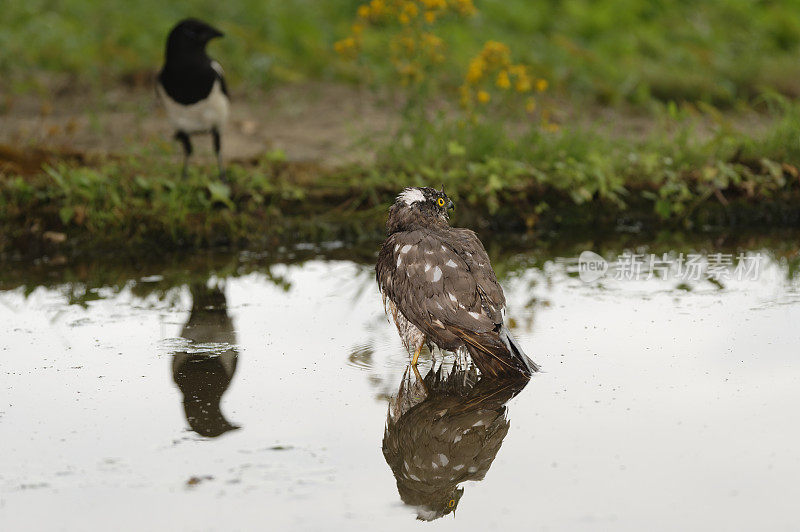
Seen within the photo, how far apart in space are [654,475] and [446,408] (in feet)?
3.26

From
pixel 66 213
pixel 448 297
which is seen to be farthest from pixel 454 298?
pixel 66 213

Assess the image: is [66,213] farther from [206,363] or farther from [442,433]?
[442,433]

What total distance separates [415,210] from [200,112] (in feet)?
11.2

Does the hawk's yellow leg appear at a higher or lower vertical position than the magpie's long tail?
lower

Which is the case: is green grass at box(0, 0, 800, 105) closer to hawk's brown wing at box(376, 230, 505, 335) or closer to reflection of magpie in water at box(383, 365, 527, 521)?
hawk's brown wing at box(376, 230, 505, 335)

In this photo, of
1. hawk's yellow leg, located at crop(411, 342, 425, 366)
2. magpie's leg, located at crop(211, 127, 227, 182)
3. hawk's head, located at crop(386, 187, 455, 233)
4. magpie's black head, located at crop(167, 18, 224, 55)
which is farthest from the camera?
magpie's black head, located at crop(167, 18, 224, 55)

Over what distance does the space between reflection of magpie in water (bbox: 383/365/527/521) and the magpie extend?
369cm

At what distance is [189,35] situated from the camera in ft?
25.3

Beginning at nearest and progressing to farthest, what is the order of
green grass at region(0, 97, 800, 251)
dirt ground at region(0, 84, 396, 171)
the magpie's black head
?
green grass at region(0, 97, 800, 251), the magpie's black head, dirt ground at region(0, 84, 396, 171)

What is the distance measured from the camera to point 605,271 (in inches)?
251

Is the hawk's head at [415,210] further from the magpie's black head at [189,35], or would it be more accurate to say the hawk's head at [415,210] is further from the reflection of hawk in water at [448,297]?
the magpie's black head at [189,35]

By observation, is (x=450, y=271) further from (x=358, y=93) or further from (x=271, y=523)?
(x=358, y=93)

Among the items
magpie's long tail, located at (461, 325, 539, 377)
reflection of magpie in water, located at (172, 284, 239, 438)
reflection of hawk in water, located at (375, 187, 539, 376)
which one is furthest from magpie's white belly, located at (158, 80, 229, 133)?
magpie's long tail, located at (461, 325, 539, 377)

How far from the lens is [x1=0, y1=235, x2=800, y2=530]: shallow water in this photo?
3.27m
